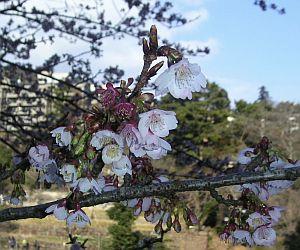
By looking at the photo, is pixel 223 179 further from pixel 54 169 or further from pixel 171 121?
pixel 54 169

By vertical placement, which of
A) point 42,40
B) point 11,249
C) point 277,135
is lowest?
point 11,249

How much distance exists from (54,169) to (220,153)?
19748 mm

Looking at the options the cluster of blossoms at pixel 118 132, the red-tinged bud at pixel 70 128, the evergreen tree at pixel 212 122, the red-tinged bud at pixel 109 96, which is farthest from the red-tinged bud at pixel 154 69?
the evergreen tree at pixel 212 122

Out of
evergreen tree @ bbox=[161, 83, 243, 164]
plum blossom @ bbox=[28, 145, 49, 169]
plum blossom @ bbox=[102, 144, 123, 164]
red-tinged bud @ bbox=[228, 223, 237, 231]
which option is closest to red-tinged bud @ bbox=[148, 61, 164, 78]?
plum blossom @ bbox=[102, 144, 123, 164]

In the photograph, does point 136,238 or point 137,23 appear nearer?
point 137,23

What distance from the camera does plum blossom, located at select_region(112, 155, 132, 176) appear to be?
4.54ft

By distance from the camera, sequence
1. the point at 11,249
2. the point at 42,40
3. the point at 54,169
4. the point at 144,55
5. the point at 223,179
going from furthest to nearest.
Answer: the point at 11,249 → the point at 42,40 → the point at 54,169 → the point at 223,179 → the point at 144,55

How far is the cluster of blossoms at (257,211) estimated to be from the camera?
1.71 m

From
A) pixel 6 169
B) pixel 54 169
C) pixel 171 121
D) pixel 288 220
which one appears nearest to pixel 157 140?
pixel 171 121

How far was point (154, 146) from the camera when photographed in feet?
4.32

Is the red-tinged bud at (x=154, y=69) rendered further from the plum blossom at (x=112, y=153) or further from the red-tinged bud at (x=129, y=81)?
the plum blossom at (x=112, y=153)

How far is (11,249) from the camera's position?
12.7m

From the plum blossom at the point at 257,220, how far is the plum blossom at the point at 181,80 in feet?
1.93

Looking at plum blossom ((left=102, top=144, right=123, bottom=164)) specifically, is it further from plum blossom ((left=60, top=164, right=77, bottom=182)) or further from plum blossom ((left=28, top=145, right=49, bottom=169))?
plum blossom ((left=28, top=145, right=49, bottom=169))
